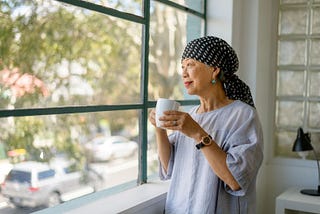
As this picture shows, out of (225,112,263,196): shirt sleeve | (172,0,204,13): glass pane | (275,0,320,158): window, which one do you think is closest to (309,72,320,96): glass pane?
(275,0,320,158): window

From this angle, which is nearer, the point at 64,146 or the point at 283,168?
the point at 64,146

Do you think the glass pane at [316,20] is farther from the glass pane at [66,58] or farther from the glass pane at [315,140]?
the glass pane at [66,58]

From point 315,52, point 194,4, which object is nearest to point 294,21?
point 315,52

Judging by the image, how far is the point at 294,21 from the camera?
8.82ft

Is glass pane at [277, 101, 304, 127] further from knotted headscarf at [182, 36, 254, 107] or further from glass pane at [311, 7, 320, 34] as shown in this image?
knotted headscarf at [182, 36, 254, 107]

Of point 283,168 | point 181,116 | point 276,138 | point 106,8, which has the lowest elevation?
point 283,168

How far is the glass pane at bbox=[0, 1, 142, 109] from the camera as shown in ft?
→ 4.18

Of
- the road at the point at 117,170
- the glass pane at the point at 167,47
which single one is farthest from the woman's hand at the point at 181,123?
the glass pane at the point at 167,47

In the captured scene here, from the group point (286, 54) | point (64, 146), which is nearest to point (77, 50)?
point (64, 146)

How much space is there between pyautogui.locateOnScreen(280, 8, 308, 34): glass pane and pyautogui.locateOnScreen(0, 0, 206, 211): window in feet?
2.72

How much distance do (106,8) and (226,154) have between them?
0.75 m

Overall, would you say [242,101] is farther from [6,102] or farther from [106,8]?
[6,102]

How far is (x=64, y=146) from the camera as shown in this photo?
148cm

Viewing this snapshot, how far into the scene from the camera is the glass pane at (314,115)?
104 inches
